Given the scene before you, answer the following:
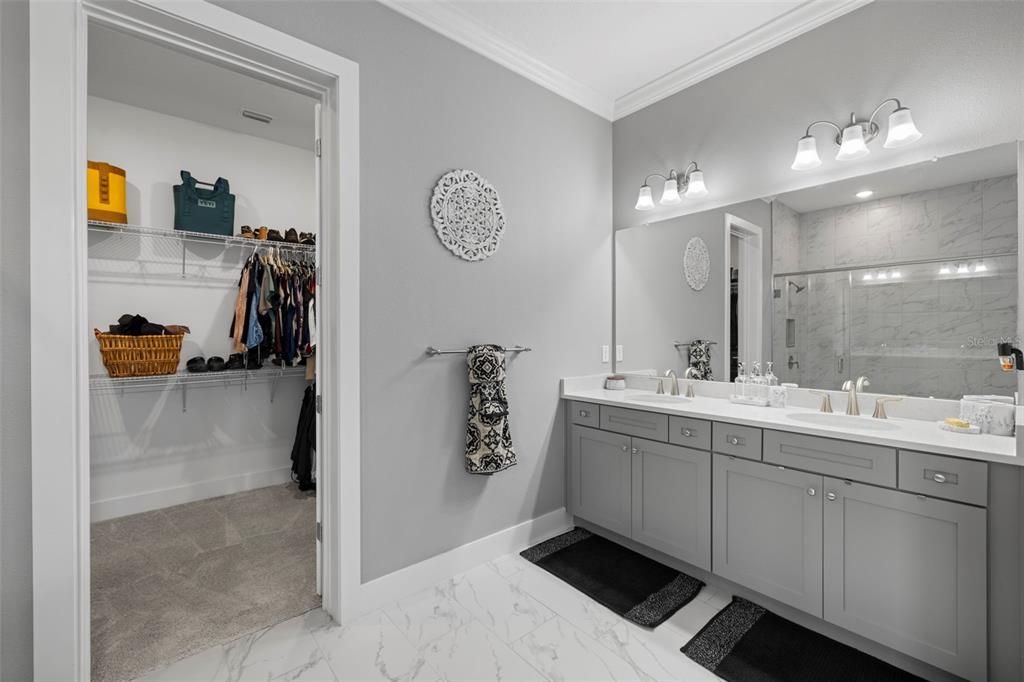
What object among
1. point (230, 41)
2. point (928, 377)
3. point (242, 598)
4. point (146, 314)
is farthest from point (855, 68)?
point (146, 314)

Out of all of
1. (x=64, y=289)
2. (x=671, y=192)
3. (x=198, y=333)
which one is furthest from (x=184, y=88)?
(x=671, y=192)

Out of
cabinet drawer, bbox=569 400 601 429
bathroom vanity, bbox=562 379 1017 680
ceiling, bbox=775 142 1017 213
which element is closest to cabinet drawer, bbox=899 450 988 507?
bathroom vanity, bbox=562 379 1017 680

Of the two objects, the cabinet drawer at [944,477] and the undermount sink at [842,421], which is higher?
the undermount sink at [842,421]

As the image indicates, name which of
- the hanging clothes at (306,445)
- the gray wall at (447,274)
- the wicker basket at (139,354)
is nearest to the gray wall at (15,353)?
the gray wall at (447,274)

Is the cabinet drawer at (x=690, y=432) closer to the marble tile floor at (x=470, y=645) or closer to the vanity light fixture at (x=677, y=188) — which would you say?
the marble tile floor at (x=470, y=645)

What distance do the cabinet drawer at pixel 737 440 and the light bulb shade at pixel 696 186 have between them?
1.38 m

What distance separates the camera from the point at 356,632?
1.91 m

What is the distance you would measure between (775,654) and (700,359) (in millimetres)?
1478

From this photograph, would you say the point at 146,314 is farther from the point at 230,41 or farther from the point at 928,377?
the point at 928,377

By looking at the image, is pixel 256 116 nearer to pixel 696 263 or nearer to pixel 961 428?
pixel 696 263

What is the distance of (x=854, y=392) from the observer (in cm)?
211

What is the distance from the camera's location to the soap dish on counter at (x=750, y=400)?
2.38 meters

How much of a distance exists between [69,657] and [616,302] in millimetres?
3004

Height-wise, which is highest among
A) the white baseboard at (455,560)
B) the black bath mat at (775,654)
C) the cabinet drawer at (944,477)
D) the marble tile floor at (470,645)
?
the cabinet drawer at (944,477)
